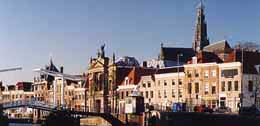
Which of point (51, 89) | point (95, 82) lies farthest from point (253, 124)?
point (51, 89)

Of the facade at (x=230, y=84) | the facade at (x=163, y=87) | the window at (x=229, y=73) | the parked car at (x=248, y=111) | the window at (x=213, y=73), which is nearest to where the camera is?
the parked car at (x=248, y=111)

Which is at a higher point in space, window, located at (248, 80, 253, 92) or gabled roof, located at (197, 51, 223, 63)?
gabled roof, located at (197, 51, 223, 63)

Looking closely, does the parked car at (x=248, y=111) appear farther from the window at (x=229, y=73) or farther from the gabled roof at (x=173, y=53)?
the gabled roof at (x=173, y=53)

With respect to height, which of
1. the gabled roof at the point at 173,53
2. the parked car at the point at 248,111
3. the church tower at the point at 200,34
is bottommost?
the parked car at the point at 248,111

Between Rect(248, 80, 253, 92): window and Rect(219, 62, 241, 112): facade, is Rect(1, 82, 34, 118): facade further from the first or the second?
Rect(248, 80, 253, 92): window

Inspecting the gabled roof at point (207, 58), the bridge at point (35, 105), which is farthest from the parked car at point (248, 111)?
the bridge at point (35, 105)

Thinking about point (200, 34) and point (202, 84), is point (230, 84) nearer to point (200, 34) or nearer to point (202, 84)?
point (202, 84)

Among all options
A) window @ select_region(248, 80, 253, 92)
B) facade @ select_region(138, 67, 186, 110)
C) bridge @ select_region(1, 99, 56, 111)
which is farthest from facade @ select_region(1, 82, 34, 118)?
window @ select_region(248, 80, 253, 92)

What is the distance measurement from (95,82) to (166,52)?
1163 centimetres

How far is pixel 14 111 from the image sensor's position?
123188 millimetres

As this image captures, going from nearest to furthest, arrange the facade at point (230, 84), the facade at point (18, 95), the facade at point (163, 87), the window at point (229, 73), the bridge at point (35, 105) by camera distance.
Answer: the facade at point (230, 84) < the window at point (229, 73) < the bridge at point (35, 105) < the facade at point (163, 87) < the facade at point (18, 95)

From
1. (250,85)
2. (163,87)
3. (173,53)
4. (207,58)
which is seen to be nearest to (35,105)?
(163,87)

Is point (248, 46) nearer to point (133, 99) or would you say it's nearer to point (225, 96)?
point (225, 96)

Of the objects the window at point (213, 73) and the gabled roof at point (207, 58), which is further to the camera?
the gabled roof at point (207, 58)
